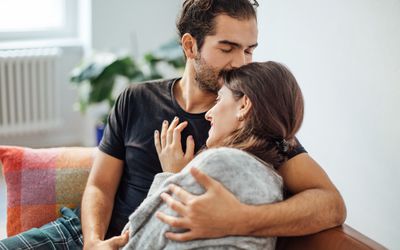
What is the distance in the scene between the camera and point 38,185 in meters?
2.00

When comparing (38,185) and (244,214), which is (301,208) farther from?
(38,185)

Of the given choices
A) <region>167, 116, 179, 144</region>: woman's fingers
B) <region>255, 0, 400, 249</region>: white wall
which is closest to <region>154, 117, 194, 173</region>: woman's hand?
<region>167, 116, 179, 144</region>: woman's fingers

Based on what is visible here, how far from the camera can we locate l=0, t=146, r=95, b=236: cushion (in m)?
1.99

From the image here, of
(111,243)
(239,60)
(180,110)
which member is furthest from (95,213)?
(239,60)

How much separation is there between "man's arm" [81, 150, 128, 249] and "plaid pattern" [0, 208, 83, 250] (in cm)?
6

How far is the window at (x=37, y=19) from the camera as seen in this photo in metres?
3.84

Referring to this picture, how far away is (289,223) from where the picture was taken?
4.96ft

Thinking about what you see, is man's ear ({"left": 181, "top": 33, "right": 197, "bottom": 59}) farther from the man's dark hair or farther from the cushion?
the cushion

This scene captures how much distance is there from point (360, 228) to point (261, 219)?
2.55ft

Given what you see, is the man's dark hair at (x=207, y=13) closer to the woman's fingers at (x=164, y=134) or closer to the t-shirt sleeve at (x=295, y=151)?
the woman's fingers at (x=164, y=134)

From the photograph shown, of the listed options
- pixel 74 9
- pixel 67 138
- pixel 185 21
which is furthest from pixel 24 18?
pixel 185 21

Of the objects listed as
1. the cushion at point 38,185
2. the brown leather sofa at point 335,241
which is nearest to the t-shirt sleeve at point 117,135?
the cushion at point 38,185

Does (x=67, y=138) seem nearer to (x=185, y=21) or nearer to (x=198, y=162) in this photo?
(x=185, y=21)

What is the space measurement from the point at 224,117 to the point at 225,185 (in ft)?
0.76
